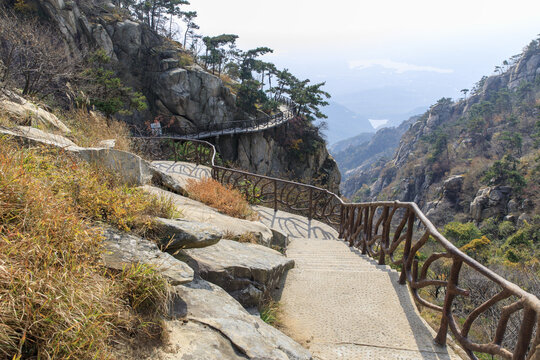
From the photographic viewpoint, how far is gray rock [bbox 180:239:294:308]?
9.78 feet

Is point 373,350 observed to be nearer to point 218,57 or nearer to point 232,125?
point 232,125

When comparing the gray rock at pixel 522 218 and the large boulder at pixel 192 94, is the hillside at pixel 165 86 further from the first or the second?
the gray rock at pixel 522 218

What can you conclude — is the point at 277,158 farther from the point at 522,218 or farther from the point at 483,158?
the point at 483,158

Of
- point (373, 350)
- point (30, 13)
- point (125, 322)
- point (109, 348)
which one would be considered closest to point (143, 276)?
point (125, 322)

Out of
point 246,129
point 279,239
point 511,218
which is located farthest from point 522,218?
point 279,239

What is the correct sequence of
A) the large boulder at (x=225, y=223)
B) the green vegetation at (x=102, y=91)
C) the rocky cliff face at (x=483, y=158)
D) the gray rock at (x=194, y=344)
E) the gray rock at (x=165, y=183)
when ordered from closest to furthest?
1. the gray rock at (x=194, y=344)
2. the large boulder at (x=225, y=223)
3. the gray rock at (x=165, y=183)
4. the green vegetation at (x=102, y=91)
5. the rocky cliff face at (x=483, y=158)

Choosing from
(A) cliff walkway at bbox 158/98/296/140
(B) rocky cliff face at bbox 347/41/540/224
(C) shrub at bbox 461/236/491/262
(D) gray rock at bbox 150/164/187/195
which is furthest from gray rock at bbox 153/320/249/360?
(B) rocky cliff face at bbox 347/41/540/224

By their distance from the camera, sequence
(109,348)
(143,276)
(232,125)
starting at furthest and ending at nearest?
(232,125) → (143,276) → (109,348)

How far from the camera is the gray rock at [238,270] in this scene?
2982mm

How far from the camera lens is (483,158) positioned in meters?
50.4

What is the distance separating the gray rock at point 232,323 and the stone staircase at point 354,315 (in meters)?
0.48

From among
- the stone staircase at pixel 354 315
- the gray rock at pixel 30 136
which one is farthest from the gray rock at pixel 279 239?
the gray rock at pixel 30 136

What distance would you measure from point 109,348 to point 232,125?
94.9 feet

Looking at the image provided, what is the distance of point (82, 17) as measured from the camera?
24.0m
